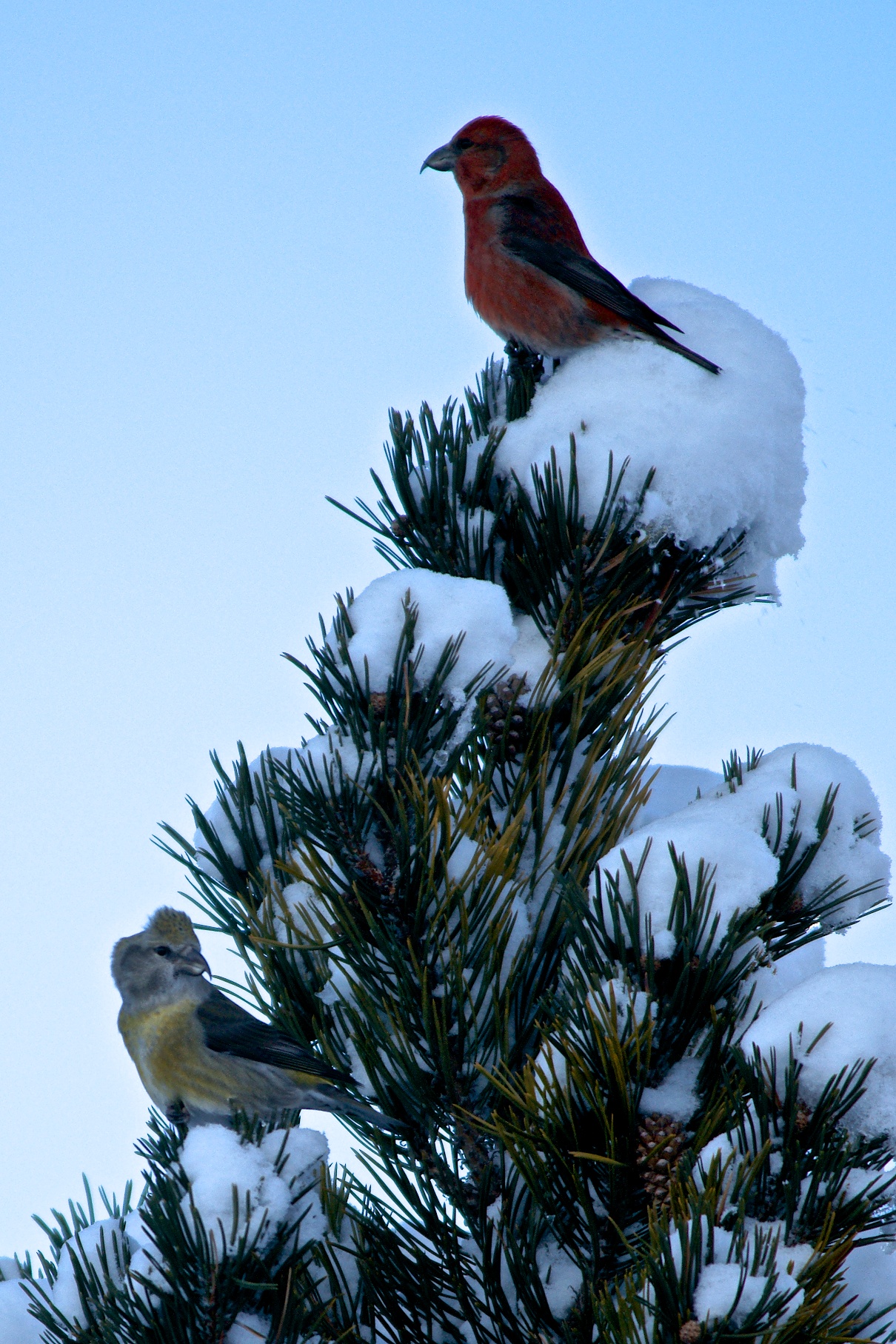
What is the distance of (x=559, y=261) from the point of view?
3.64m

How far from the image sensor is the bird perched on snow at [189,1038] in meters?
2.75

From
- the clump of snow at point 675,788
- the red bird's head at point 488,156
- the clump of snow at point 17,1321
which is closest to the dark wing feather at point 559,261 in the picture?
the red bird's head at point 488,156

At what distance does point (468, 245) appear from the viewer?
4.12 meters

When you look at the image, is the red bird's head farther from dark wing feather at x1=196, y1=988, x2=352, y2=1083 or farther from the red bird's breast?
dark wing feather at x1=196, y1=988, x2=352, y2=1083

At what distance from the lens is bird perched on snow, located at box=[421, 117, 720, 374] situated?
2930 millimetres

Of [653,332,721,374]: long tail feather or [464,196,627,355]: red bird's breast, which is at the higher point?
[464,196,627,355]: red bird's breast

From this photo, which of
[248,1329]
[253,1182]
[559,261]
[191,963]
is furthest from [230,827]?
[559,261]

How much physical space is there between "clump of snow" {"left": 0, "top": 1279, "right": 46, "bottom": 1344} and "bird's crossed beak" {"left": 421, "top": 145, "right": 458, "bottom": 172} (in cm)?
383

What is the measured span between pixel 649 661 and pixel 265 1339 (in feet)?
4.17

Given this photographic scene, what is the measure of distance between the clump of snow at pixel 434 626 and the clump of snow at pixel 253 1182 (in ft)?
2.37

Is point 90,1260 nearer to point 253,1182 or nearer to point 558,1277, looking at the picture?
point 253,1182

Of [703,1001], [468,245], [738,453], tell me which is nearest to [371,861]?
[703,1001]

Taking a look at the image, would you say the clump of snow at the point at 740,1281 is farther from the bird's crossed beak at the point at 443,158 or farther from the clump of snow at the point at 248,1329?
the bird's crossed beak at the point at 443,158

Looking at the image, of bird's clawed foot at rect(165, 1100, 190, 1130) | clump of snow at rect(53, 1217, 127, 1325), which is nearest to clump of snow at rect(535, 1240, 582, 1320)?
clump of snow at rect(53, 1217, 127, 1325)
